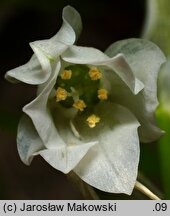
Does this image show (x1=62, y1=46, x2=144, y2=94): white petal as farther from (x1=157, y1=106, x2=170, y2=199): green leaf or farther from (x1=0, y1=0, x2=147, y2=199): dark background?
(x1=0, y1=0, x2=147, y2=199): dark background

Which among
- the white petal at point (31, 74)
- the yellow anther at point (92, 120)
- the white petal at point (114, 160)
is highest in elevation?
the white petal at point (31, 74)

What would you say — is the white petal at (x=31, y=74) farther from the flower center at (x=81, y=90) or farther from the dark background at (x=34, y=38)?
the dark background at (x=34, y=38)

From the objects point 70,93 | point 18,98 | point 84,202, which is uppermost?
point 70,93

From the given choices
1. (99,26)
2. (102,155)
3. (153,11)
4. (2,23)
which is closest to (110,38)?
(99,26)

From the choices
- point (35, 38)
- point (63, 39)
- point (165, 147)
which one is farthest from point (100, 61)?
point (35, 38)

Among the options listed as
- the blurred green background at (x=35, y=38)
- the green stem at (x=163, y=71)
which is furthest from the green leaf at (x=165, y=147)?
the blurred green background at (x=35, y=38)

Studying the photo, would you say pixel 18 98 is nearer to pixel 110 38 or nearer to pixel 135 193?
pixel 110 38
